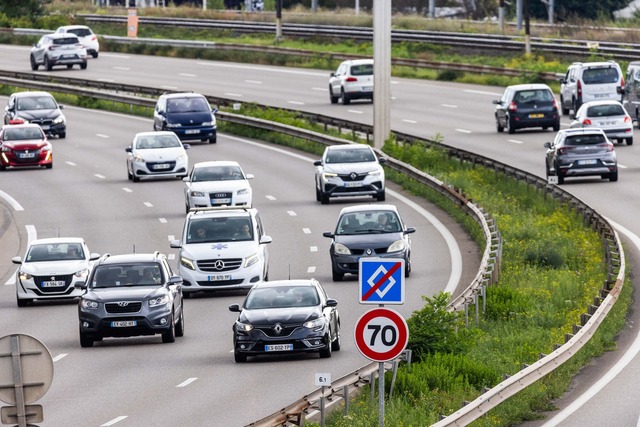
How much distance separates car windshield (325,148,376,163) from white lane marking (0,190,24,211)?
9.28 metres

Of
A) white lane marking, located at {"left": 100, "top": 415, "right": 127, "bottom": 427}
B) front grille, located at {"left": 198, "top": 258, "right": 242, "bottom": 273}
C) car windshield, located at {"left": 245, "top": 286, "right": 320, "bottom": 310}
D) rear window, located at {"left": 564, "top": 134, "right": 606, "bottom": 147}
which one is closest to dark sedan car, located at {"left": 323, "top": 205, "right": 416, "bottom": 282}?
front grille, located at {"left": 198, "top": 258, "right": 242, "bottom": 273}

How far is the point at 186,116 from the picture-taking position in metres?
58.3

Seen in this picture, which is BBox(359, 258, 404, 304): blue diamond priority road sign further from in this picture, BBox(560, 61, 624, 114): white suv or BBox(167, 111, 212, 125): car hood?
BBox(560, 61, 624, 114): white suv

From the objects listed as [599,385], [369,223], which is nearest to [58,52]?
[369,223]

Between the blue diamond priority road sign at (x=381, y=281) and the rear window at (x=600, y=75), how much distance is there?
138 ft

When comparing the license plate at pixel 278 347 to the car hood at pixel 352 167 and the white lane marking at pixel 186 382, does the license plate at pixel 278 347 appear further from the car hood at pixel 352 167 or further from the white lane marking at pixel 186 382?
the car hood at pixel 352 167

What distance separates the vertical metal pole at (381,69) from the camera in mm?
52031

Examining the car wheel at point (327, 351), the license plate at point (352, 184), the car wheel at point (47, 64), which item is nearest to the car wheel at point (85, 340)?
the car wheel at point (327, 351)

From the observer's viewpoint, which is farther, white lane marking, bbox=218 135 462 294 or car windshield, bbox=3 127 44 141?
car windshield, bbox=3 127 44 141

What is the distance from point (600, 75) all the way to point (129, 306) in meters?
35.3

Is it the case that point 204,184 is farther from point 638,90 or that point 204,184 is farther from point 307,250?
point 638,90

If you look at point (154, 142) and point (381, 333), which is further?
point (154, 142)

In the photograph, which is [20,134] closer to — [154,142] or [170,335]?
[154,142]

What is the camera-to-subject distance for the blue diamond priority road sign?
1797 centimetres
